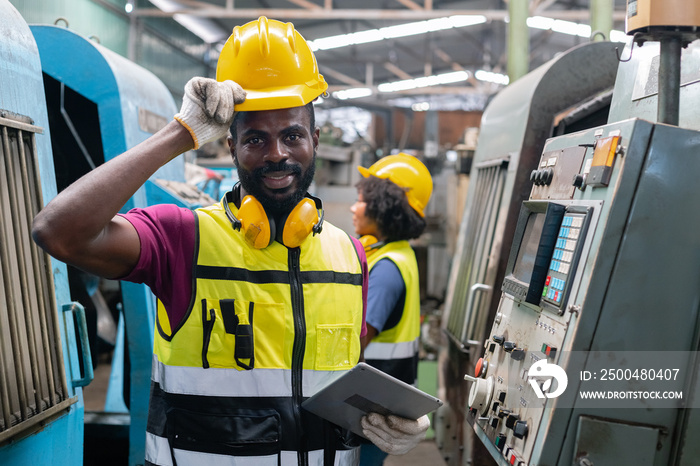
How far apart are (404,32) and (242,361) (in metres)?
8.50

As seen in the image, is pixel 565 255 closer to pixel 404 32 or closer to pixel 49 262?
pixel 49 262

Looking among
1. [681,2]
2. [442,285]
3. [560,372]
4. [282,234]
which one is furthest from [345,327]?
[442,285]

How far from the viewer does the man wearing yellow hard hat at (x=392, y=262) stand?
8.18 feet

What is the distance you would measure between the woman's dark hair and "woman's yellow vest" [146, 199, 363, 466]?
1260 millimetres

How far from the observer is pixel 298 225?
1536 mm

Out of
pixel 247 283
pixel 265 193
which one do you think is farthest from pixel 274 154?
pixel 247 283

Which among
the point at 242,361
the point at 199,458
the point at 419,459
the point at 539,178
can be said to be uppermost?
the point at 539,178

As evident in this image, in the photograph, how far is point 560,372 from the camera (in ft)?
4.46

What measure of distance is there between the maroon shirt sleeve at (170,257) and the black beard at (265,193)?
0.18 m

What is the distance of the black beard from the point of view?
5.04ft

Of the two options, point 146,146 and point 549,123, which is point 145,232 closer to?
point 146,146

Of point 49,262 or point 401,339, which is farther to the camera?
point 401,339

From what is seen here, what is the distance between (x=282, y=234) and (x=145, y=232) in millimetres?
338

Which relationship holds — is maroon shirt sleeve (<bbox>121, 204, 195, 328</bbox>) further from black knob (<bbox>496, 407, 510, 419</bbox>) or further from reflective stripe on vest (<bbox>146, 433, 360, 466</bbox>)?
black knob (<bbox>496, 407, 510, 419</bbox>)
